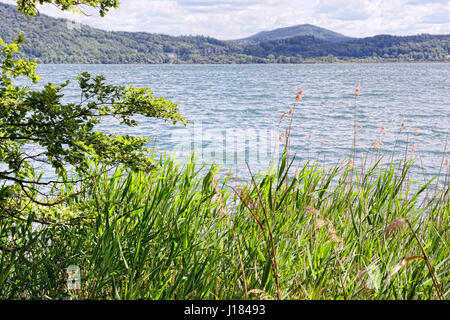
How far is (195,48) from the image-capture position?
9238 centimetres

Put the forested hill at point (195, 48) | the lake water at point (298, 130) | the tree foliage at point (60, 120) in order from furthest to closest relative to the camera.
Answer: the forested hill at point (195, 48) → the lake water at point (298, 130) → the tree foliage at point (60, 120)

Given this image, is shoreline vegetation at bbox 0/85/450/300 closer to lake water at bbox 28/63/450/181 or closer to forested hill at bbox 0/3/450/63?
lake water at bbox 28/63/450/181

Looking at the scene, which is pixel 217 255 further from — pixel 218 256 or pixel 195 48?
pixel 195 48

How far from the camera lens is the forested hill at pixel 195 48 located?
60.0 m

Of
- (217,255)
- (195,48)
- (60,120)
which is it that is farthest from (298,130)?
(195,48)

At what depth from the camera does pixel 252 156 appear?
484 inches

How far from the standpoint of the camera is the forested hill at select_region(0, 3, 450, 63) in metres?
60.0

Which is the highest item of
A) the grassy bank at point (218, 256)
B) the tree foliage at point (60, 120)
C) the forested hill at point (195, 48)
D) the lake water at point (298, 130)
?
the forested hill at point (195, 48)

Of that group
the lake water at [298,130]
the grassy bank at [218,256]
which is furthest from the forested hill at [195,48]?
the grassy bank at [218,256]

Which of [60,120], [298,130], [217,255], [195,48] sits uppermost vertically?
[195,48]

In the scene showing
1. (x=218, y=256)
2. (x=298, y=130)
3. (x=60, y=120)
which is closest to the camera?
(x=60, y=120)

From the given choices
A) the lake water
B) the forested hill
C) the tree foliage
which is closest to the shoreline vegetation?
the tree foliage

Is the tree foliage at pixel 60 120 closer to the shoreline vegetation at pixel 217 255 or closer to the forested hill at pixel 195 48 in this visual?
the shoreline vegetation at pixel 217 255
